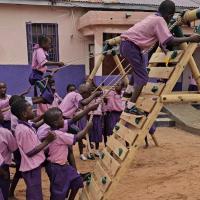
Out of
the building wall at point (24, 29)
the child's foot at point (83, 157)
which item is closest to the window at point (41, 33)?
the building wall at point (24, 29)

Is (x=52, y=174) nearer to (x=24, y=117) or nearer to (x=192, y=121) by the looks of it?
(x=24, y=117)

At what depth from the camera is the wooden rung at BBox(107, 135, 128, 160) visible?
13.5ft

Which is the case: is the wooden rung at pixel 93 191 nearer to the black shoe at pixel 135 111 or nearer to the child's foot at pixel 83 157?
the black shoe at pixel 135 111

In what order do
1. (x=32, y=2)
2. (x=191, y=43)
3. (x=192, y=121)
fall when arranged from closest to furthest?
(x=191, y=43) < (x=192, y=121) < (x=32, y=2)

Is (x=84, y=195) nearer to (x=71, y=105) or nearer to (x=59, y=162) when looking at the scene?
(x=59, y=162)

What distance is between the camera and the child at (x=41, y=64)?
234 inches

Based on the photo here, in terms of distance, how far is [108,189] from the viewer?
415 centimetres

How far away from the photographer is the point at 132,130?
4238 millimetres

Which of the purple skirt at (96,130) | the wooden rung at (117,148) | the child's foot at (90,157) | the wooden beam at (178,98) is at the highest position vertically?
the wooden beam at (178,98)

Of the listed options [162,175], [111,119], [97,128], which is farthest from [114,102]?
[162,175]

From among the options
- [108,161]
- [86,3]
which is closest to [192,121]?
[86,3]

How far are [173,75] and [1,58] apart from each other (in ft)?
31.4

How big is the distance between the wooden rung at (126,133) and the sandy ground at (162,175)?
4.03 ft

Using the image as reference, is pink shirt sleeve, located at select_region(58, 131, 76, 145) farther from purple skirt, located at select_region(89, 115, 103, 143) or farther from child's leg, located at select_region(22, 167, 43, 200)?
purple skirt, located at select_region(89, 115, 103, 143)
